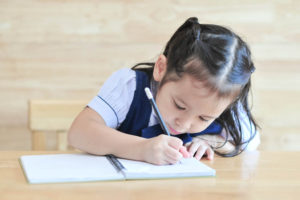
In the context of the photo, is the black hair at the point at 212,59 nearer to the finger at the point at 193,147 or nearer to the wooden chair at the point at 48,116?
the finger at the point at 193,147

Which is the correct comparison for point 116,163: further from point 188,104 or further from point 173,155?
point 188,104

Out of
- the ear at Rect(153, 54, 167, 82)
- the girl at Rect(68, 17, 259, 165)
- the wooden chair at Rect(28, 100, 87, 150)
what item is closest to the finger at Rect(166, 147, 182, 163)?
the girl at Rect(68, 17, 259, 165)

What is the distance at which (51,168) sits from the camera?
81 centimetres

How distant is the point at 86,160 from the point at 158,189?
8.5 inches

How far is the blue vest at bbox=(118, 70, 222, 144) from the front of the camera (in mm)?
1163

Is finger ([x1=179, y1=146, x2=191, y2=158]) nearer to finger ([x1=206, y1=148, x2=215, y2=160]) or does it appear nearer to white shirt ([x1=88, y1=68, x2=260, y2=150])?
finger ([x1=206, y1=148, x2=215, y2=160])

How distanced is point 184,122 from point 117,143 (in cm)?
16

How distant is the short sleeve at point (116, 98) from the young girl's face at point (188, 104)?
5.4 inches

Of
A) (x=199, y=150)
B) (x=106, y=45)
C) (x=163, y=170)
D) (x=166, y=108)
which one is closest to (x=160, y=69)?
(x=166, y=108)

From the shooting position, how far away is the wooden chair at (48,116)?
129 cm

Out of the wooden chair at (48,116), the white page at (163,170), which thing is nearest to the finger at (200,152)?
the white page at (163,170)

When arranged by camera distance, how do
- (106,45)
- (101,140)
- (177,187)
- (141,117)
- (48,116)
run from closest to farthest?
(177,187), (101,140), (141,117), (48,116), (106,45)

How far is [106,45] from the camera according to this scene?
1899 mm

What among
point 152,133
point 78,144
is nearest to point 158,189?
point 78,144
